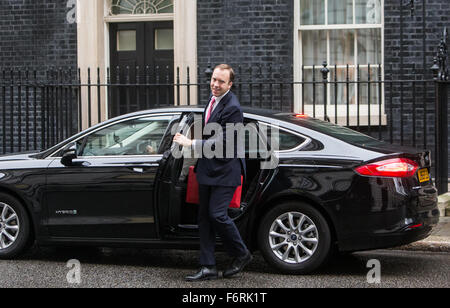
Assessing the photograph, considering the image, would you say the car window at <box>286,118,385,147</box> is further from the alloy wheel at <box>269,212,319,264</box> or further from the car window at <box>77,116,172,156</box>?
the car window at <box>77,116,172,156</box>

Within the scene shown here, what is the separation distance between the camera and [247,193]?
20.7 feet

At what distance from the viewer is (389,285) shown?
19.6 feet

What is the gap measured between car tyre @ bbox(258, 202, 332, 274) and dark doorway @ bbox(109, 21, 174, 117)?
6.25 meters

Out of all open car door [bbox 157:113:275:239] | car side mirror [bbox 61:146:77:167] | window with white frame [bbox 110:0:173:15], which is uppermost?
window with white frame [bbox 110:0:173:15]

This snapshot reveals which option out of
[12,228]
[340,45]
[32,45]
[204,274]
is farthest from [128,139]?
[32,45]

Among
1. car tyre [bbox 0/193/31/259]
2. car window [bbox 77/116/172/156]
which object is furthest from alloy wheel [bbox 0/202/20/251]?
car window [bbox 77/116/172/156]

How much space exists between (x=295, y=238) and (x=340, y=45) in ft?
20.3

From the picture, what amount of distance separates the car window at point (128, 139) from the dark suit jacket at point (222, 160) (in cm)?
82

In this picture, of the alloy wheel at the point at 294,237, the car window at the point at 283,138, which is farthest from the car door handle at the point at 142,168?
the alloy wheel at the point at 294,237

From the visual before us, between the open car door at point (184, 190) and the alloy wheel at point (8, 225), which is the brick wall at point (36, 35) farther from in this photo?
the open car door at point (184, 190)

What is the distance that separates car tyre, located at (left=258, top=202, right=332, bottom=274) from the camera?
6.11 m

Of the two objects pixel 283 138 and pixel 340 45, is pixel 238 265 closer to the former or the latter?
pixel 283 138
